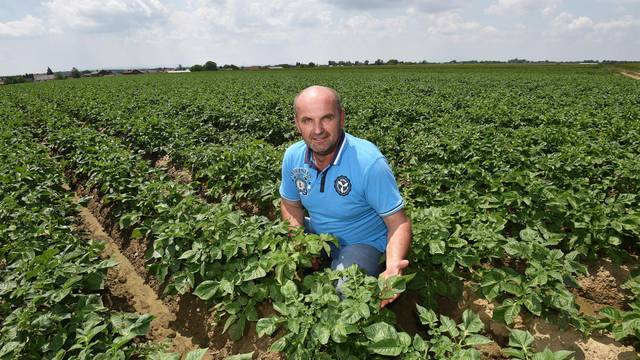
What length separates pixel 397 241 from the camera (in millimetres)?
2939

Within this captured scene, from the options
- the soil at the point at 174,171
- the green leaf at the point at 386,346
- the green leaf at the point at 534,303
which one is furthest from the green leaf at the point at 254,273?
the soil at the point at 174,171

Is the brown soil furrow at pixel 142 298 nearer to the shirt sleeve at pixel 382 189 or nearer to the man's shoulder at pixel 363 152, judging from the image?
the shirt sleeve at pixel 382 189

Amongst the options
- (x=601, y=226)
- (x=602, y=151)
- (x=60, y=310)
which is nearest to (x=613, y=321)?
(x=601, y=226)

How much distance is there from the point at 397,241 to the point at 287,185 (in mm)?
1235

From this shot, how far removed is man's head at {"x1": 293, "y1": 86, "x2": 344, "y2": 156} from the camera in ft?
9.46

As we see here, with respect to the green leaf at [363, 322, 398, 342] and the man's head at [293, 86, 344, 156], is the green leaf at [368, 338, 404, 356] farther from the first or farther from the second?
the man's head at [293, 86, 344, 156]

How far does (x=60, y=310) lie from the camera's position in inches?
111

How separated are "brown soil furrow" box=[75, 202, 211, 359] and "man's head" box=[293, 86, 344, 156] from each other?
7.10 feet

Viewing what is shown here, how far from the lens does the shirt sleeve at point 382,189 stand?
2961 millimetres

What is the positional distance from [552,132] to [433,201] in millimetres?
4913

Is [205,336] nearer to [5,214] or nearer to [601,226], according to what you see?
[5,214]

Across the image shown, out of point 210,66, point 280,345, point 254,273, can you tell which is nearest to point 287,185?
point 254,273

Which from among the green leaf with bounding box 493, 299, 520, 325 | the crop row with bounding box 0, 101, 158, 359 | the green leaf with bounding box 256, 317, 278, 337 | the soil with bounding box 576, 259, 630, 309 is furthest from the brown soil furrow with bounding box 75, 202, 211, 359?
the soil with bounding box 576, 259, 630, 309

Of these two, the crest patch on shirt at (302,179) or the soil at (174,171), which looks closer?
the crest patch on shirt at (302,179)
